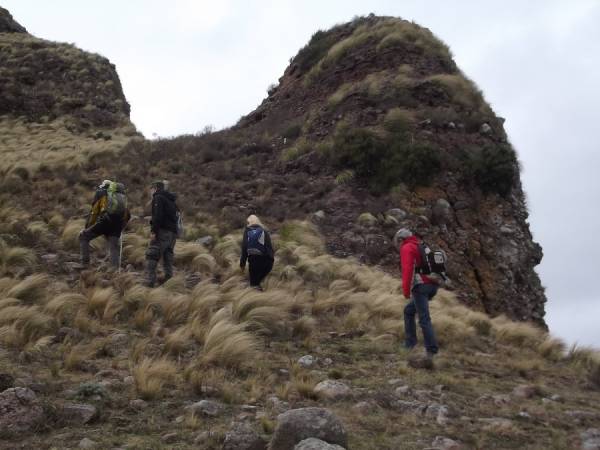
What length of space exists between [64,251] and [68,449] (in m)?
7.09

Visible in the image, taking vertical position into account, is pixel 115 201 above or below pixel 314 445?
above

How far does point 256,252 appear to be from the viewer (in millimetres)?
9516

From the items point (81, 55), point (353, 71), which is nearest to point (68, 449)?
point (353, 71)

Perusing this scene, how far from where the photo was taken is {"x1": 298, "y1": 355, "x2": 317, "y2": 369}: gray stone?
266 inches

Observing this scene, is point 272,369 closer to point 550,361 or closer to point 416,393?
point 416,393

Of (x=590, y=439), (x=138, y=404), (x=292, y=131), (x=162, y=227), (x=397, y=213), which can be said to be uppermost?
(x=292, y=131)

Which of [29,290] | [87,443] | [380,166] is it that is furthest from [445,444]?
[380,166]

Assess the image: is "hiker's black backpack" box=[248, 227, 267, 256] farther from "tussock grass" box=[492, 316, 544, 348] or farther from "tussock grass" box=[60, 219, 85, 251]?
"tussock grass" box=[492, 316, 544, 348]

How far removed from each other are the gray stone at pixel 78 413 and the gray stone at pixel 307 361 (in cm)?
255

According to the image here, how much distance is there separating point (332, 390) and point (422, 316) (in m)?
2.16

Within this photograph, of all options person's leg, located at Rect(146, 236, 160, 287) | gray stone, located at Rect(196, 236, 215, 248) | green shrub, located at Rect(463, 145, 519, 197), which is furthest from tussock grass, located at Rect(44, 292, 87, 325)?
green shrub, located at Rect(463, 145, 519, 197)

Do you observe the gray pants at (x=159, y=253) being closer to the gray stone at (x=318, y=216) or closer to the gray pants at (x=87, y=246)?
the gray pants at (x=87, y=246)

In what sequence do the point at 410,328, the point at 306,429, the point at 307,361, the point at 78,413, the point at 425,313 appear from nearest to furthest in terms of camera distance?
the point at 306,429 < the point at 78,413 < the point at 307,361 < the point at 425,313 < the point at 410,328

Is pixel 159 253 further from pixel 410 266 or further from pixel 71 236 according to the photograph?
pixel 410 266
